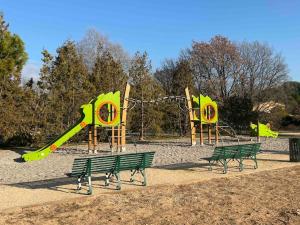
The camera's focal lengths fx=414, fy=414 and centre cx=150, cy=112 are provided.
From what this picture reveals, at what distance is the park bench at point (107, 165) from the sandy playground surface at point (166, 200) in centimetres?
33

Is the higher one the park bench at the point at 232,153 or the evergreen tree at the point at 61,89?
the evergreen tree at the point at 61,89

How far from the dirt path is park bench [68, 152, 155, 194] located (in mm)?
763

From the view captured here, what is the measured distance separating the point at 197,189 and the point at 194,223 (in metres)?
2.92

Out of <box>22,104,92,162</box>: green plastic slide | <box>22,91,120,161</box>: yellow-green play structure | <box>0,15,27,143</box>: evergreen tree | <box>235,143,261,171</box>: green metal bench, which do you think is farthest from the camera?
<box>0,15,27,143</box>: evergreen tree

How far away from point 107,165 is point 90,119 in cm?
955

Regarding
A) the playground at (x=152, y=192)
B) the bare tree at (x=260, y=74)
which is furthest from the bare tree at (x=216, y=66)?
the playground at (x=152, y=192)

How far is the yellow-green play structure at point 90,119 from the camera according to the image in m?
17.2

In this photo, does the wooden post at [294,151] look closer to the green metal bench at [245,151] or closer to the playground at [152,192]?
the playground at [152,192]

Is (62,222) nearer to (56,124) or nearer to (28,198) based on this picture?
(28,198)

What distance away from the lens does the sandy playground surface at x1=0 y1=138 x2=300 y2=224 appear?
263 inches

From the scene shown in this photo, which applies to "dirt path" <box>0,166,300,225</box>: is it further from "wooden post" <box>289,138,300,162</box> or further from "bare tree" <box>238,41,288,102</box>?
"bare tree" <box>238,41,288,102</box>

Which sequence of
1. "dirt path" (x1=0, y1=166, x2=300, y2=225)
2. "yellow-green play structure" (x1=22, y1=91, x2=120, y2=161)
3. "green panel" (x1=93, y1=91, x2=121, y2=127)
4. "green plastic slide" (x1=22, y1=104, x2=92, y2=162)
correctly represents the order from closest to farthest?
1. "dirt path" (x1=0, y1=166, x2=300, y2=225)
2. "green plastic slide" (x1=22, y1=104, x2=92, y2=162)
3. "yellow-green play structure" (x1=22, y1=91, x2=120, y2=161)
4. "green panel" (x1=93, y1=91, x2=121, y2=127)

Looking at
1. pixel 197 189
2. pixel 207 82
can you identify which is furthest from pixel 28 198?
pixel 207 82

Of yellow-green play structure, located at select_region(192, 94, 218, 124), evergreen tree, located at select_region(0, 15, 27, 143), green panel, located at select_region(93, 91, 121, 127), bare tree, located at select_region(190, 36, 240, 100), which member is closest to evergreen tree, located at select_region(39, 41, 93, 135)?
evergreen tree, located at select_region(0, 15, 27, 143)
